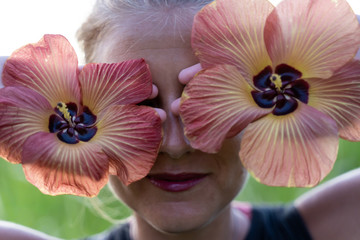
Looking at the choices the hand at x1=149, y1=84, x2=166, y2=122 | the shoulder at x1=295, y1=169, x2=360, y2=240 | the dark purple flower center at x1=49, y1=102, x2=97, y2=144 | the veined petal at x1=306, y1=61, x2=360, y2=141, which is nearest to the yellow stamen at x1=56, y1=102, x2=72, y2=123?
the dark purple flower center at x1=49, y1=102, x2=97, y2=144

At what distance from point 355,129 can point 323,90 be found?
9 cm

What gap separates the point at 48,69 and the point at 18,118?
0.12 meters

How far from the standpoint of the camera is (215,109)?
83cm

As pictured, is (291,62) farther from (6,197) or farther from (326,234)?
(6,197)

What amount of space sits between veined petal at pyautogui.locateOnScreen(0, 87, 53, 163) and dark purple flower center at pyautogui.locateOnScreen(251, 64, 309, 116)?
38 centimetres

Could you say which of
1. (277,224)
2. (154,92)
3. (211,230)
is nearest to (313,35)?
(154,92)

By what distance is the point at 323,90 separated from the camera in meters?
0.88

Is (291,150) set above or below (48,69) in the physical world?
below

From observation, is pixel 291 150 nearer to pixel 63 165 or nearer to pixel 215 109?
pixel 215 109

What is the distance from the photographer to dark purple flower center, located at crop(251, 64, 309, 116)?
87 centimetres

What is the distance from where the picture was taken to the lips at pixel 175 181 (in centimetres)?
111

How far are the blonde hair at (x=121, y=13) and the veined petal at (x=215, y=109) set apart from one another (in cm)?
28

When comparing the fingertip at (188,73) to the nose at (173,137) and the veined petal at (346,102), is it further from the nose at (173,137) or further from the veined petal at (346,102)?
the veined petal at (346,102)

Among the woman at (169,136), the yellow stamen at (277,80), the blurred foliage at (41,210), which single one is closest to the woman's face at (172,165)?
the woman at (169,136)
